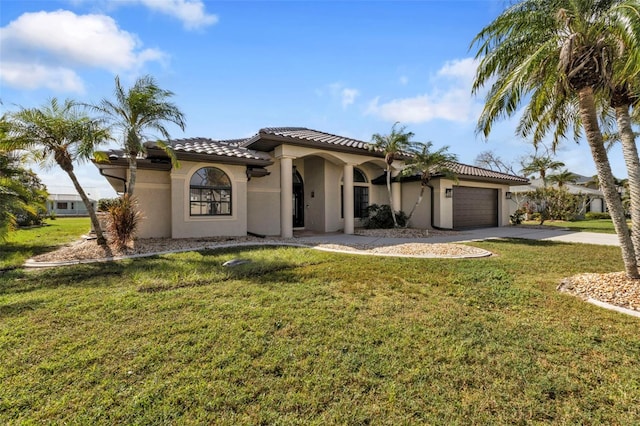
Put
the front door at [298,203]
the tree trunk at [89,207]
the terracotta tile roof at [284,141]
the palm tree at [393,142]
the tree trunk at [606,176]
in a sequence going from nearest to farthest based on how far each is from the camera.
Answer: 1. the tree trunk at [606,176]
2. the tree trunk at [89,207]
3. the terracotta tile roof at [284,141]
4. the palm tree at [393,142]
5. the front door at [298,203]

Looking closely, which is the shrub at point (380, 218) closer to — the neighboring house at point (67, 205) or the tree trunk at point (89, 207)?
the tree trunk at point (89, 207)

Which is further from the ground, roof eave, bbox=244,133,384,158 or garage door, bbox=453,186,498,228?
roof eave, bbox=244,133,384,158

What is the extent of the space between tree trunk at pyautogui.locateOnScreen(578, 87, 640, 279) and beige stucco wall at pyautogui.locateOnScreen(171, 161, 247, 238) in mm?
11658

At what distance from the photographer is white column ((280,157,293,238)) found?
13812 millimetres

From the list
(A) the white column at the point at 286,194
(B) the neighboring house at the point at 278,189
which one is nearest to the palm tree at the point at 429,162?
(B) the neighboring house at the point at 278,189

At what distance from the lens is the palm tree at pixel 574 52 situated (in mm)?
5770

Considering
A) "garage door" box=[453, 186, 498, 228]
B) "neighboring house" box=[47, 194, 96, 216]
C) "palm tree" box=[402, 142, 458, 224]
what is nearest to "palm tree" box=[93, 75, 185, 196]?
"palm tree" box=[402, 142, 458, 224]

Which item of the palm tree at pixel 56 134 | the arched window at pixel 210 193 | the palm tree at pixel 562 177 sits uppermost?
the palm tree at pixel 562 177

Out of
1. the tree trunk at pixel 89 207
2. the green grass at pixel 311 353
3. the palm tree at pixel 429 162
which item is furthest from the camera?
the palm tree at pixel 429 162

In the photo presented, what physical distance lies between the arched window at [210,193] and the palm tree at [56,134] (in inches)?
143

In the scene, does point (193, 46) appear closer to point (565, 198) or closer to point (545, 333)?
point (545, 333)

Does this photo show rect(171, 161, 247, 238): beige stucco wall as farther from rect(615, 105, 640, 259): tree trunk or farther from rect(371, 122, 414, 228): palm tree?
rect(615, 105, 640, 259): tree trunk

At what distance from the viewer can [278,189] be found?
15406 mm

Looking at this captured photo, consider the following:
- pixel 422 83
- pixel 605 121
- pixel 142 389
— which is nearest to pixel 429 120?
pixel 422 83
